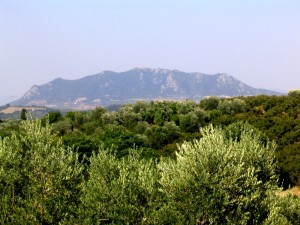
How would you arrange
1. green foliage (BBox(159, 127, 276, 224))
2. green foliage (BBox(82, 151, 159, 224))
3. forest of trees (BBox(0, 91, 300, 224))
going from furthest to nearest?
green foliage (BBox(82, 151, 159, 224))
forest of trees (BBox(0, 91, 300, 224))
green foliage (BBox(159, 127, 276, 224))

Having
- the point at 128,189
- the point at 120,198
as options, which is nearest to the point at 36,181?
the point at 120,198

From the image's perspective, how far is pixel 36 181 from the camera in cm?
2348

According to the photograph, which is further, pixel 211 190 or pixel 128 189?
pixel 128 189

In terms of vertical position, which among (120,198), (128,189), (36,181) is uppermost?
(36,181)

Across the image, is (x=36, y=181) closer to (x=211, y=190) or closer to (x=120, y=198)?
(x=120, y=198)

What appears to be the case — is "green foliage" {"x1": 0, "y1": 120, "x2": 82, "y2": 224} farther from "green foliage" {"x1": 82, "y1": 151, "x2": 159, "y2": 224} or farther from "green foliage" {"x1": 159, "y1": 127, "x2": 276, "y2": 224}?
"green foliage" {"x1": 159, "y1": 127, "x2": 276, "y2": 224}

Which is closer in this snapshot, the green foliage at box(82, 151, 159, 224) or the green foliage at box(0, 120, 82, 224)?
the green foliage at box(0, 120, 82, 224)

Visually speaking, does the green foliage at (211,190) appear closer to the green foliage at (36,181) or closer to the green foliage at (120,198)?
the green foliage at (120,198)

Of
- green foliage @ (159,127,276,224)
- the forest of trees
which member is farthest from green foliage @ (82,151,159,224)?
green foliage @ (159,127,276,224)

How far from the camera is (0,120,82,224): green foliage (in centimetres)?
2236

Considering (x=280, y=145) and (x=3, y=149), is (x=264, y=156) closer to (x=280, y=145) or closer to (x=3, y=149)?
(x=3, y=149)

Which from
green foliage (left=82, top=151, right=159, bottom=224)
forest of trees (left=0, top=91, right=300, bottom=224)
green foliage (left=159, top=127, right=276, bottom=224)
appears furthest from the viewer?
green foliage (left=82, top=151, right=159, bottom=224)

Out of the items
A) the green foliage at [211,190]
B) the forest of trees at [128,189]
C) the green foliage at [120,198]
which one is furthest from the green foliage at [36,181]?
the green foliage at [211,190]

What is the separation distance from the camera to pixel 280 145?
74500mm
